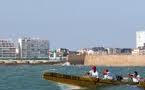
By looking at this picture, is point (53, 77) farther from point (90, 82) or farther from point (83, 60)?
point (83, 60)

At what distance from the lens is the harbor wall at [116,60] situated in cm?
16675


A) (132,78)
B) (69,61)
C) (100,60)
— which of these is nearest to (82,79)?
(132,78)

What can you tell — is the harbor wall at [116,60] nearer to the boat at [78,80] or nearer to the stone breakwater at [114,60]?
the stone breakwater at [114,60]

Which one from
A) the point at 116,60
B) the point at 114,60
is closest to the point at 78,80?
the point at 116,60

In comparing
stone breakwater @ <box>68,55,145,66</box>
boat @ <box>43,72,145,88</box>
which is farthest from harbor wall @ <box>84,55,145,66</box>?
boat @ <box>43,72,145,88</box>

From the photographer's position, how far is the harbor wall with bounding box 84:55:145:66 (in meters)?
167

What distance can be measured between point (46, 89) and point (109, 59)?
126762mm

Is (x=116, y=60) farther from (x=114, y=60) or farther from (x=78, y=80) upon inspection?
(x=78, y=80)

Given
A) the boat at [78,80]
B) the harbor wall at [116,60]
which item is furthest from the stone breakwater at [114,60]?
the boat at [78,80]

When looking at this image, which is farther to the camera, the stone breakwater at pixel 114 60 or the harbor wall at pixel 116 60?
the stone breakwater at pixel 114 60

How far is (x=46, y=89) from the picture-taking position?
1859 inches

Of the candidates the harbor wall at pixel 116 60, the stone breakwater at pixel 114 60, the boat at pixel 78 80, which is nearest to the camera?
the boat at pixel 78 80

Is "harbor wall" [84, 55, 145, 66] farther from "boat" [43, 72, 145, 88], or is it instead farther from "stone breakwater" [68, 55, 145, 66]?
"boat" [43, 72, 145, 88]

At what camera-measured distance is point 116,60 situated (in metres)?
172
